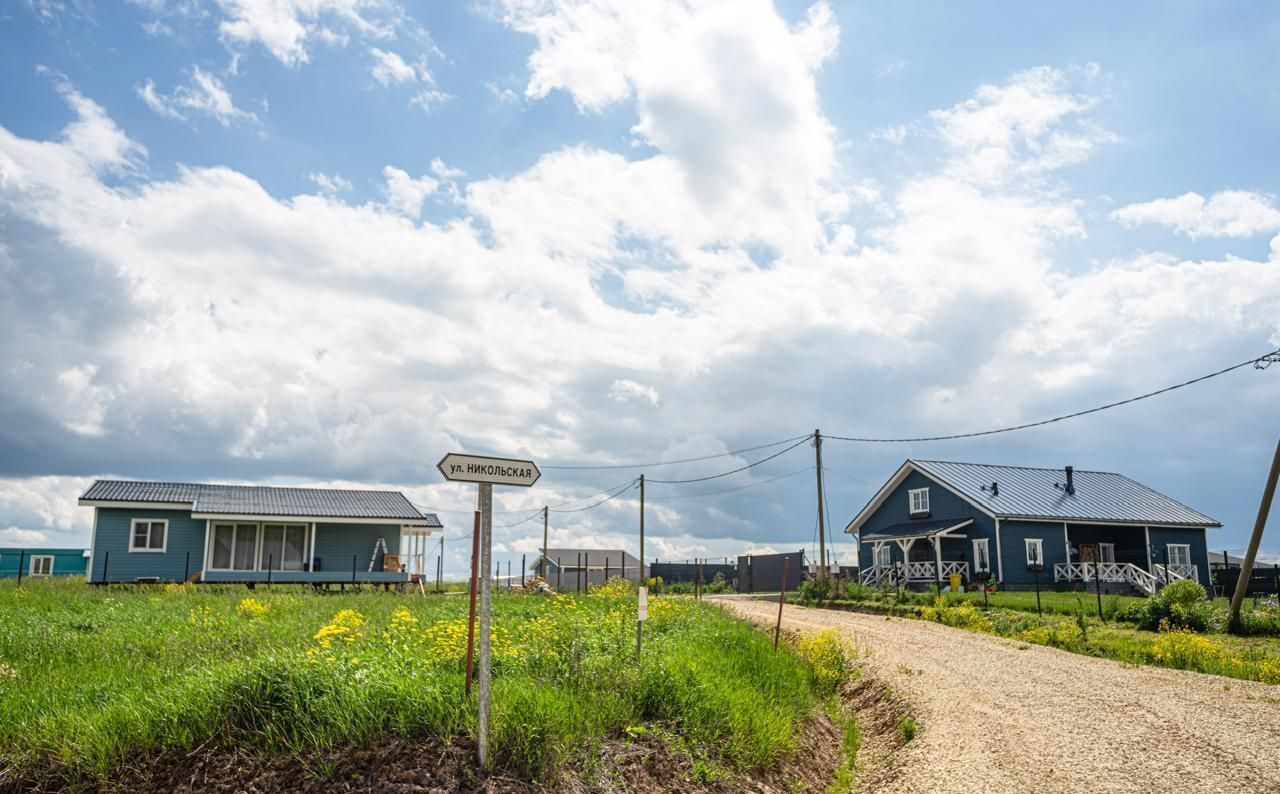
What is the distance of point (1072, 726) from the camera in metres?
10.8

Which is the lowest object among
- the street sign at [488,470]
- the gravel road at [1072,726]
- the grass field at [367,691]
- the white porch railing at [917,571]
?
the gravel road at [1072,726]

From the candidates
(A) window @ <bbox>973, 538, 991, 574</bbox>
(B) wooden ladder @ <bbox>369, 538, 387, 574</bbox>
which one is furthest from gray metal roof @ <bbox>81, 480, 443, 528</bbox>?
(A) window @ <bbox>973, 538, 991, 574</bbox>

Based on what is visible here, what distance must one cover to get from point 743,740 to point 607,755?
1.86 meters

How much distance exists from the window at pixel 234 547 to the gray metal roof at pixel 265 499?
939 mm

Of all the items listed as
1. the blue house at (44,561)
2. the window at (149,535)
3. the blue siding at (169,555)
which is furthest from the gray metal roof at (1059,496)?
the blue house at (44,561)

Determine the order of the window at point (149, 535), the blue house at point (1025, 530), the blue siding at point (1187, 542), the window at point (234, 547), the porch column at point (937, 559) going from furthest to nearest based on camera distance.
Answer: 1. the blue siding at point (1187, 542)
2. the blue house at point (1025, 530)
3. the porch column at point (937, 559)
4. the window at point (234, 547)
5. the window at point (149, 535)

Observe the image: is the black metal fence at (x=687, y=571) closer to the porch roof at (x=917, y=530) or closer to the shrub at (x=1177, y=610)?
the porch roof at (x=917, y=530)

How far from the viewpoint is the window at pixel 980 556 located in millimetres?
37469

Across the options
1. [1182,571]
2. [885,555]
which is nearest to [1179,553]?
[1182,571]

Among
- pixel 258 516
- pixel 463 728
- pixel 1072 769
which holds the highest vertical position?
pixel 258 516

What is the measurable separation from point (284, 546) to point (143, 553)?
4610 millimetres

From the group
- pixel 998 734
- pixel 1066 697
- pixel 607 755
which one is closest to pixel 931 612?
pixel 1066 697

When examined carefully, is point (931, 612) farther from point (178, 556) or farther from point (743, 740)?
point (178, 556)

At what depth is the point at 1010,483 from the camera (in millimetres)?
41625
